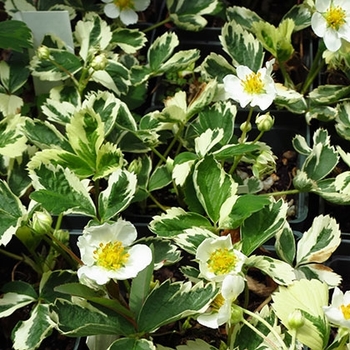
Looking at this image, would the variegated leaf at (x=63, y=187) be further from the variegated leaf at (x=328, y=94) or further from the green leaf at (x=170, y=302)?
the variegated leaf at (x=328, y=94)

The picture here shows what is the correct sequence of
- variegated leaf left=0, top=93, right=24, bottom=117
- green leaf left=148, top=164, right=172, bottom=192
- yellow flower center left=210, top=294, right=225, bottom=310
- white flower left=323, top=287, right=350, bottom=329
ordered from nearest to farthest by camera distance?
white flower left=323, top=287, right=350, bottom=329, yellow flower center left=210, top=294, right=225, bottom=310, green leaf left=148, top=164, right=172, bottom=192, variegated leaf left=0, top=93, right=24, bottom=117

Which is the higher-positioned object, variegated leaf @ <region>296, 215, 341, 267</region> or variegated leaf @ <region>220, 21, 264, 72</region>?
variegated leaf @ <region>220, 21, 264, 72</region>

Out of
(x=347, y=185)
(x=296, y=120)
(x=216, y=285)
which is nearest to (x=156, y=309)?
(x=216, y=285)

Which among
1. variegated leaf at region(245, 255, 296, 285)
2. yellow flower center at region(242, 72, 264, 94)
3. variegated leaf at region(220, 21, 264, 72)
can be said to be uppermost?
yellow flower center at region(242, 72, 264, 94)

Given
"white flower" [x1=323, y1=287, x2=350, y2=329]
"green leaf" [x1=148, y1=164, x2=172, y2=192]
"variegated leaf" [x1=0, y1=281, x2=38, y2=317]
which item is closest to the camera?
"white flower" [x1=323, y1=287, x2=350, y2=329]

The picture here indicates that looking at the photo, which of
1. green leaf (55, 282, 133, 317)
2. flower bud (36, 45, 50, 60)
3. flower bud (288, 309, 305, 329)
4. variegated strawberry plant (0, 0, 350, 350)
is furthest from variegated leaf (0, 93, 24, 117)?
flower bud (288, 309, 305, 329)

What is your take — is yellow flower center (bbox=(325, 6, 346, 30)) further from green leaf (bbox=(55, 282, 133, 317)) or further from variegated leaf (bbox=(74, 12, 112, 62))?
green leaf (bbox=(55, 282, 133, 317))

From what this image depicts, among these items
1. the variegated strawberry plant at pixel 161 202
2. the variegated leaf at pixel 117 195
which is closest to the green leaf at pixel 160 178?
the variegated strawberry plant at pixel 161 202
